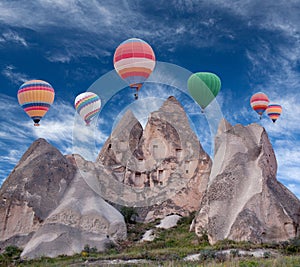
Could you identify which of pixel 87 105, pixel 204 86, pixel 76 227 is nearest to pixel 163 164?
pixel 87 105

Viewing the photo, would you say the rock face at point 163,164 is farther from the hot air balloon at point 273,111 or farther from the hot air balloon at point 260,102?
the hot air balloon at point 273,111

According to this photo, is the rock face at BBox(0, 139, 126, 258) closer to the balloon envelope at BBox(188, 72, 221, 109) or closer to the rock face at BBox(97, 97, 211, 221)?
the rock face at BBox(97, 97, 211, 221)

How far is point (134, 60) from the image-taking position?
91.5 feet

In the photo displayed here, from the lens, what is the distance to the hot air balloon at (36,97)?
3206 cm

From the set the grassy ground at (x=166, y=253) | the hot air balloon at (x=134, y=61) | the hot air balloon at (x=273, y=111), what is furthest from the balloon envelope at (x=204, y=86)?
the hot air balloon at (x=273, y=111)

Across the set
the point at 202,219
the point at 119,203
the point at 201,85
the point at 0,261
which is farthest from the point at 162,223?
the point at 0,261

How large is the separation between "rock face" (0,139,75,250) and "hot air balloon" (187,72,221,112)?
11.2 meters

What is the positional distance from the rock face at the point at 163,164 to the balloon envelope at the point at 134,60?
14.3m

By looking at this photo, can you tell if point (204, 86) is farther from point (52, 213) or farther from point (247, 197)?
point (52, 213)

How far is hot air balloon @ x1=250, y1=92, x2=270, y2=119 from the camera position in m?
41.1

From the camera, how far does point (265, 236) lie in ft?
80.2

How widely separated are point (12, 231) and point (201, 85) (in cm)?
1706

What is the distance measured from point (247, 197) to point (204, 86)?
409 inches

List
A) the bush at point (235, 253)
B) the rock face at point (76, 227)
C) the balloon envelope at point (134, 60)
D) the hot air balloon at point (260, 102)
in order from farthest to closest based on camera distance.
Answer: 1. the hot air balloon at point (260, 102)
2. the balloon envelope at point (134, 60)
3. the rock face at point (76, 227)
4. the bush at point (235, 253)
